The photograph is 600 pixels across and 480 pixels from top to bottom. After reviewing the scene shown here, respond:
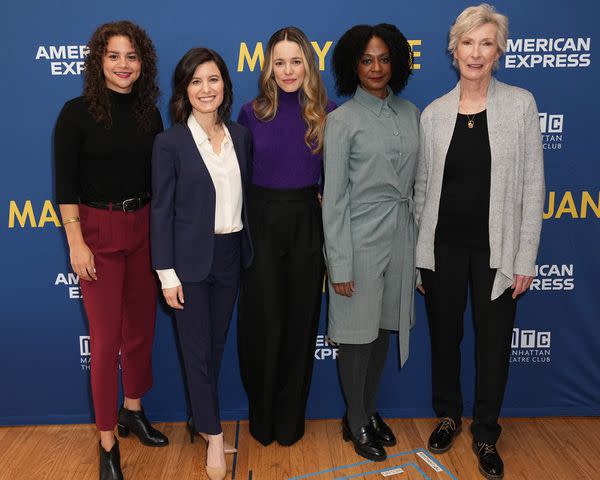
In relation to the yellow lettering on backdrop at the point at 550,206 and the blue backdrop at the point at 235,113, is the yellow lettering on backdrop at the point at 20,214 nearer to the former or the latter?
the blue backdrop at the point at 235,113

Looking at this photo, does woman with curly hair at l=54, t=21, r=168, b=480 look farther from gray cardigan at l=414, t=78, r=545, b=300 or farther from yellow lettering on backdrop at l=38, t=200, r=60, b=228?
gray cardigan at l=414, t=78, r=545, b=300

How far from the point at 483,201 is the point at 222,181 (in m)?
0.98

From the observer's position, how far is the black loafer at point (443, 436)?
2.64m

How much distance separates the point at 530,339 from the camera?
9.64 ft

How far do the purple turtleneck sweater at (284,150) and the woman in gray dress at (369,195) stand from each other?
4.5 inches

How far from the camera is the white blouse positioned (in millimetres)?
2215

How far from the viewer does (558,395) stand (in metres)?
3.00

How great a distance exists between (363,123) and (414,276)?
659 millimetres

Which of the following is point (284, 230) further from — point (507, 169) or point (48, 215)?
point (48, 215)

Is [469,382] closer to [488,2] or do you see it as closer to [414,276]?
[414,276]

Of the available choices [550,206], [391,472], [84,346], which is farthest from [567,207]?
[84,346]

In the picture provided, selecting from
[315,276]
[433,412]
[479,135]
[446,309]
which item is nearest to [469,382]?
[433,412]

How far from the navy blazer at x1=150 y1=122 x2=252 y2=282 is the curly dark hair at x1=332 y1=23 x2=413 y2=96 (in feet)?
1.73

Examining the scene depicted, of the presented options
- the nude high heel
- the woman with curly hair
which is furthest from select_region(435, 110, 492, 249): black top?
the nude high heel
